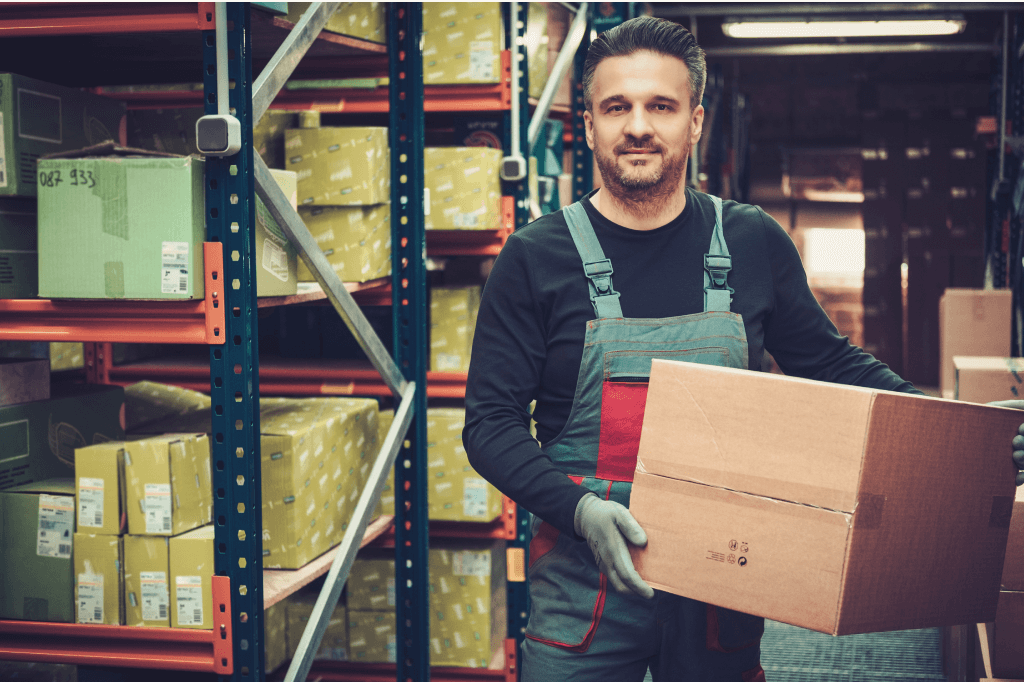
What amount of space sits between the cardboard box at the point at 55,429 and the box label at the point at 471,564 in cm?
138

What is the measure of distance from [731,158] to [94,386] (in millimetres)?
7099

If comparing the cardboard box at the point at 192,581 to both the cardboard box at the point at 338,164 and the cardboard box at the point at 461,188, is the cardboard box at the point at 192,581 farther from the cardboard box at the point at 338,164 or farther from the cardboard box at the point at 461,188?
the cardboard box at the point at 461,188

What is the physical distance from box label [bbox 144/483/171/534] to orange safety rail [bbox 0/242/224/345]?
1.21ft

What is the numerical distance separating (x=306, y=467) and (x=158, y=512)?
454mm

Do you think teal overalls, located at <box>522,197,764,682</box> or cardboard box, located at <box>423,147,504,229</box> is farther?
cardboard box, located at <box>423,147,504,229</box>

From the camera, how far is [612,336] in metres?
1.76

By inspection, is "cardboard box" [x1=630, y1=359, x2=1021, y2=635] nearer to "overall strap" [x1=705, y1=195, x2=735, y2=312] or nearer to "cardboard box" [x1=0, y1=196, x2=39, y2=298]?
"overall strap" [x1=705, y1=195, x2=735, y2=312]

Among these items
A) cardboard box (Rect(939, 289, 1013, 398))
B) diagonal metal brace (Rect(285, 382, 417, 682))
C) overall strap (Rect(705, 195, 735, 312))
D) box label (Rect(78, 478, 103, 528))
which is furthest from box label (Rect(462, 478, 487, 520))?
cardboard box (Rect(939, 289, 1013, 398))

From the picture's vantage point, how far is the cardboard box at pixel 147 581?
216cm

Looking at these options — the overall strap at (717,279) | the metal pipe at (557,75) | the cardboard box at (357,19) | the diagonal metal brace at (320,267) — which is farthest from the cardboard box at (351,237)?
the overall strap at (717,279)

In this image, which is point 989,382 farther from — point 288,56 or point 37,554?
point 37,554

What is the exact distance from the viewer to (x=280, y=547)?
247cm

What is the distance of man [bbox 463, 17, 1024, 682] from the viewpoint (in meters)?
1.71

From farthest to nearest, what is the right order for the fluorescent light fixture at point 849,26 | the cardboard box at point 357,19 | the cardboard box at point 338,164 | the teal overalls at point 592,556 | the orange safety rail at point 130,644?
1. the fluorescent light fixture at point 849,26
2. the cardboard box at point 338,164
3. the cardboard box at point 357,19
4. the orange safety rail at point 130,644
5. the teal overalls at point 592,556
